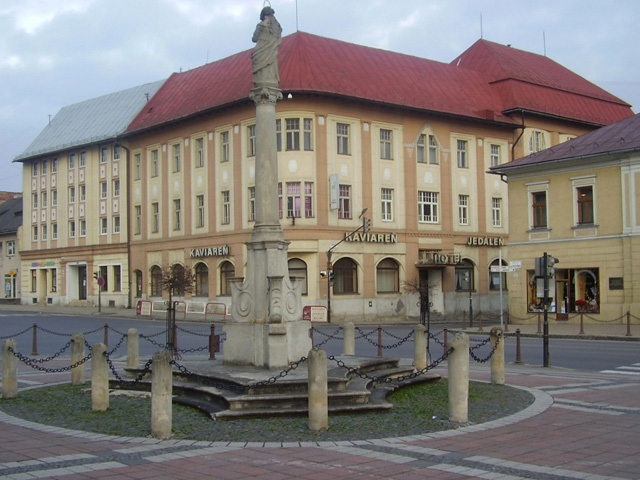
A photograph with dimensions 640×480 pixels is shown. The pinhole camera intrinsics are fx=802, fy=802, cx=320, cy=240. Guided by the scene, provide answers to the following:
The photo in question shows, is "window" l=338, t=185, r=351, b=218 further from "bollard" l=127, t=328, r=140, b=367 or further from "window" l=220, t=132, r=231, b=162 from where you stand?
"bollard" l=127, t=328, r=140, b=367

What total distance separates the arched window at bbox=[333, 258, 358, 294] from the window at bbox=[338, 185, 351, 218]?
8.49ft

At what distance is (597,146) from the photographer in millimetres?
35844

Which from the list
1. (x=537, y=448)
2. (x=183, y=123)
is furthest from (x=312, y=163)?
(x=537, y=448)

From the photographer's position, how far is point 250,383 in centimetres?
1171

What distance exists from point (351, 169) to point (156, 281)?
16.3m

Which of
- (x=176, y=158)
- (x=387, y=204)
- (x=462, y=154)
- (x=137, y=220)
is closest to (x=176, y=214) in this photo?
(x=176, y=158)

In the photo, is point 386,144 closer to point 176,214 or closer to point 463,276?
point 463,276

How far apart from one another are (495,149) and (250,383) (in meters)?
43.3

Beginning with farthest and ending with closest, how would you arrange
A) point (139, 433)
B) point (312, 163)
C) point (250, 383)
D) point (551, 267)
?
point (312, 163), point (551, 267), point (250, 383), point (139, 433)

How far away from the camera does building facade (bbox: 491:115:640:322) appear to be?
34.8m

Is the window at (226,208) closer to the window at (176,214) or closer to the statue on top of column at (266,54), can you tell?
the window at (176,214)

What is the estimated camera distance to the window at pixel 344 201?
4506cm

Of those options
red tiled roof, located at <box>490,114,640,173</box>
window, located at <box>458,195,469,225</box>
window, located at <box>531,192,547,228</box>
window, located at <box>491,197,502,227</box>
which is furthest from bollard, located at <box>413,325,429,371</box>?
window, located at <box>491,197,502,227</box>

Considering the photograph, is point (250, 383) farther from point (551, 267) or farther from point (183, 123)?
point (183, 123)
